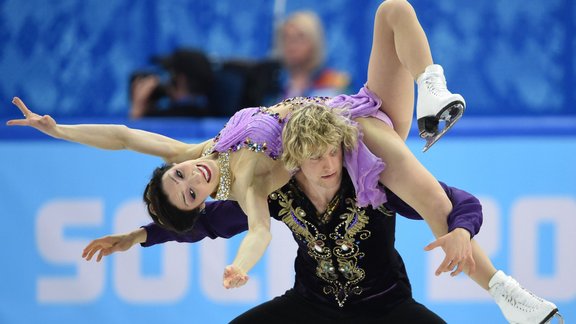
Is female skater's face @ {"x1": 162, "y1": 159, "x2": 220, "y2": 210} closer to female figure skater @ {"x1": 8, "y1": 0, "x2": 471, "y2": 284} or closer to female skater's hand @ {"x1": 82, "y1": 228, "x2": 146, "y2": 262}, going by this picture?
female figure skater @ {"x1": 8, "y1": 0, "x2": 471, "y2": 284}

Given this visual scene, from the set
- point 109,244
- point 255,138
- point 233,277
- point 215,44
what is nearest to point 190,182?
point 255,138

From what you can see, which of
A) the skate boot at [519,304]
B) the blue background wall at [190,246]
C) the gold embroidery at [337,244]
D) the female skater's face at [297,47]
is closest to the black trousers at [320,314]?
the gold embroidery at [337,244]

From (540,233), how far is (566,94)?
1.52 metres

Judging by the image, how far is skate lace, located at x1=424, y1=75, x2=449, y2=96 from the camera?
375cm

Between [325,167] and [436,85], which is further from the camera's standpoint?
[436,85]

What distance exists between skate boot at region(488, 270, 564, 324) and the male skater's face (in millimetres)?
704

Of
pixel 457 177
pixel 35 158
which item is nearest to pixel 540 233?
pixel 457 177

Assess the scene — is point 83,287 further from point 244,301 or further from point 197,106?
point 197,106

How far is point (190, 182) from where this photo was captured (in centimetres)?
379

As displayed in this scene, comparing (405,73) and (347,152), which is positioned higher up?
(405,73)

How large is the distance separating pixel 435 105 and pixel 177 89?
2.44 metres

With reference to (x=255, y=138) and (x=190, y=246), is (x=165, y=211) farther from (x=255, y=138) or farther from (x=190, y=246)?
(x=190, y=246)

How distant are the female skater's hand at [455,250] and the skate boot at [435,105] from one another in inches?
18.9

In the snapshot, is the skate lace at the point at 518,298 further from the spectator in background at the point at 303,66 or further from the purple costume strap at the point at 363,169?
the spectator in background at the point at 303,66
